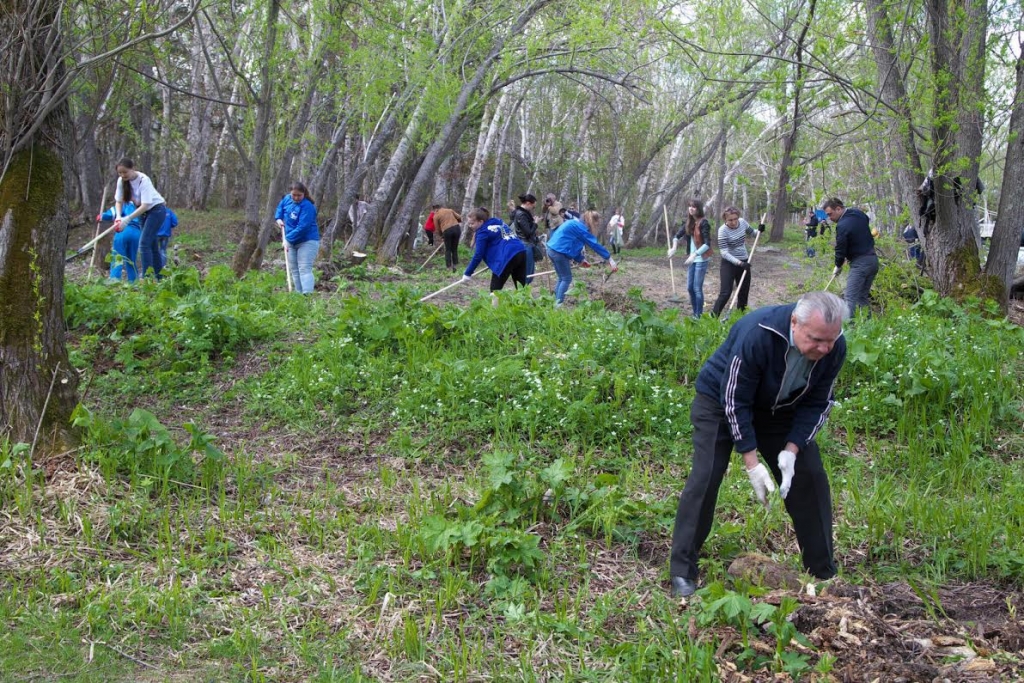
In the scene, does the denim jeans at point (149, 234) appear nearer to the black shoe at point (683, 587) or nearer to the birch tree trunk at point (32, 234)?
the birch tree trunk at point (32, 234)

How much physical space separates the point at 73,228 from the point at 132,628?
57.2ft

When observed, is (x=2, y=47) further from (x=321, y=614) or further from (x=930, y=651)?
(x=930, y=651)

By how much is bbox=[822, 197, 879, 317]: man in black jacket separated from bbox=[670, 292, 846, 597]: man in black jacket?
5.62m

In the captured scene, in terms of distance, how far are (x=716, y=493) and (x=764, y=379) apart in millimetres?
611

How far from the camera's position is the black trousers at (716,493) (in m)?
4.05

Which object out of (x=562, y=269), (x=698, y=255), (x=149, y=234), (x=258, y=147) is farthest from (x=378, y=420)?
(x=258, y=147)

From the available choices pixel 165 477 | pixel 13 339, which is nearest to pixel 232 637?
pixel 165 477

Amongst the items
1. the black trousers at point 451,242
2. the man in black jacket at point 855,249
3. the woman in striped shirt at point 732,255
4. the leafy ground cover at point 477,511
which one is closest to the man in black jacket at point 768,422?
the leafy ground cover at point 477,511

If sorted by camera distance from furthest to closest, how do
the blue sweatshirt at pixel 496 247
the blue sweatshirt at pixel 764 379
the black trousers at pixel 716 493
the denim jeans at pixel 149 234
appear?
the denim jeans at pixel 149 234 < the blue sweatshirt at pixel 496 247 < the black trousers at pixel 716 493 < the blue sweatshirt at pixel 764 379

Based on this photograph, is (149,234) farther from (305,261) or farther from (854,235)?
(854,235)

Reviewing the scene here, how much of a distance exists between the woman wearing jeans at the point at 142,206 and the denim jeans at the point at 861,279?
26.5 feet

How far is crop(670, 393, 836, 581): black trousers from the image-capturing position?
4.05 metres

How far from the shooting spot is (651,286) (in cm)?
1564

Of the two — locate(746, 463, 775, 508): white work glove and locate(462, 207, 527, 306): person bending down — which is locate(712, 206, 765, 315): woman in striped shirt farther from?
locate(746, 463, 775, 508): white work glove
